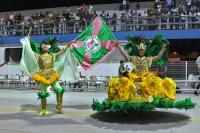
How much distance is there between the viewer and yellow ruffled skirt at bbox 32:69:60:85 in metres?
15.3

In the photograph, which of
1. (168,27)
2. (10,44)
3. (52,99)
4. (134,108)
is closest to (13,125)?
(134,108)

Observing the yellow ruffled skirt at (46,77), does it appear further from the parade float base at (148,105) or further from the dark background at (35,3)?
the dark background at (35,3)

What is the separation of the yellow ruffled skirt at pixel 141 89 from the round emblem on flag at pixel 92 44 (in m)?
2.34

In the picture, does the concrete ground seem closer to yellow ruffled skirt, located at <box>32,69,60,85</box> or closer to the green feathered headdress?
yellow ruffled skirt, located at <box>32,69,60,85</box>

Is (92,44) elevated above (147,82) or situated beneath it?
elevated above

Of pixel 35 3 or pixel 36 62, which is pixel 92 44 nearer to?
pixel 36 62

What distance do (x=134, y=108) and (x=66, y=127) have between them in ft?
5.88

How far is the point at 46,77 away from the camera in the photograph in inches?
604

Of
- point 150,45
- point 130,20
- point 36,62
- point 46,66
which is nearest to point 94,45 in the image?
point 46,66

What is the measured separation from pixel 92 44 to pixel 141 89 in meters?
3.10

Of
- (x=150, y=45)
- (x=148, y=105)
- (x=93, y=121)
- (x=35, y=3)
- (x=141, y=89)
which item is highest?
(x=35, y=3)

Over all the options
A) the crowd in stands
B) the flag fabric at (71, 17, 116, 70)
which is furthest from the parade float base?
the crowd in stands

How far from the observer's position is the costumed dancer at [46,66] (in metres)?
15.4

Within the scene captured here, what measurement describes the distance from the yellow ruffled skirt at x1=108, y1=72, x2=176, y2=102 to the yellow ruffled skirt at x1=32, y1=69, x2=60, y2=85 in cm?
216
